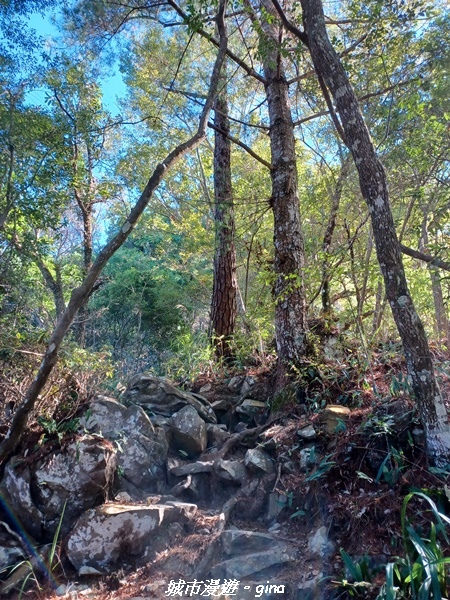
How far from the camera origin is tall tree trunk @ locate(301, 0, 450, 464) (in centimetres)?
240

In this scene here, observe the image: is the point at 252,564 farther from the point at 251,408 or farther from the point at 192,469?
the point at 251,408

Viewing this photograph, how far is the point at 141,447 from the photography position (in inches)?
133

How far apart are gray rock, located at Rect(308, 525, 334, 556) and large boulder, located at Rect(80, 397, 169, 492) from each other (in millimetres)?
1452

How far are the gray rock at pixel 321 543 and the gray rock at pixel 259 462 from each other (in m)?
0.70

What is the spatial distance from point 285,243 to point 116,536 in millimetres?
3068

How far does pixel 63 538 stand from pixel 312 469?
6.03 ft

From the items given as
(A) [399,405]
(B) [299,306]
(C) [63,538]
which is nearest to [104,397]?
(C) [63,538]

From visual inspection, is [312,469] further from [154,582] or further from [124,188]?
[124,188]

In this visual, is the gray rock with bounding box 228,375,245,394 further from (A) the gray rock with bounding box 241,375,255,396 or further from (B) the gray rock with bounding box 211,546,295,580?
(B) the gray rock with bounding box 211,546,295,580

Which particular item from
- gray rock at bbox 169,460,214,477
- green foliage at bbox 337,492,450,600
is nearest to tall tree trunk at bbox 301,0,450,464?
green foliage at bbox 337,492,450,600

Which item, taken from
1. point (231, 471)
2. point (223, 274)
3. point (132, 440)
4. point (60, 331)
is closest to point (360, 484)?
point (231, 471)

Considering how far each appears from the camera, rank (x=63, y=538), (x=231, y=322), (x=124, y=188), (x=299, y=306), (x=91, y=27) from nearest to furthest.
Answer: (x=63, y=538) < (x=299, y=306) < (x=91, y=27) < (x=231, y=322) < (x=124, y=188)

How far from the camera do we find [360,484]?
2.53 metres

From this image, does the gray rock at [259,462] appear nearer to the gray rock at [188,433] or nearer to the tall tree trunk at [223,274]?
the gray rock at [188,433]
